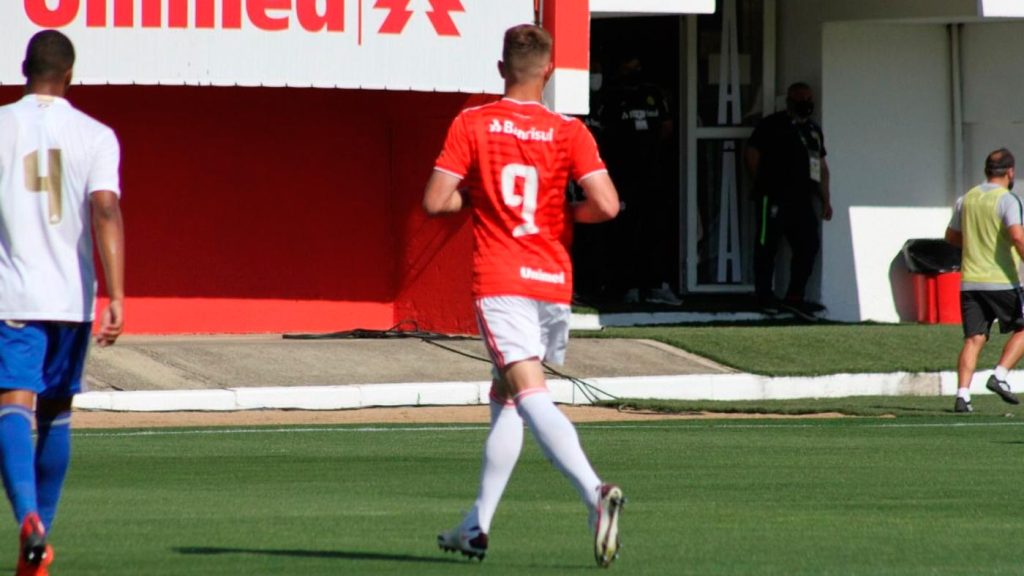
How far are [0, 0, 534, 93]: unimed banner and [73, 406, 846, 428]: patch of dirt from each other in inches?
→ 132

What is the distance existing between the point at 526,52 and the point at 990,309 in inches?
370

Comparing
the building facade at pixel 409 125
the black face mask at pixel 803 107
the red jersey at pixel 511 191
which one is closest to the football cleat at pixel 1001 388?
the building facade at pixel 409 125

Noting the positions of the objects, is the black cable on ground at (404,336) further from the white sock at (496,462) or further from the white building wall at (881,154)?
the white sock at (496,462)

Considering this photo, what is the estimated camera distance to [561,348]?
764 cm

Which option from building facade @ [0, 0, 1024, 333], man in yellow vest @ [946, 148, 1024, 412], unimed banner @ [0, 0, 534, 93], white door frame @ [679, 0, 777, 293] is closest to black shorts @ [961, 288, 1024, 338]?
man in yellow vest @ [946, 148, 1024, 412]

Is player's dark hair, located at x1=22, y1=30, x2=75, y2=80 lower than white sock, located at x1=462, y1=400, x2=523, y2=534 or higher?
higher

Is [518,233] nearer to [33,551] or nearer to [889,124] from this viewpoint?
[33,551]

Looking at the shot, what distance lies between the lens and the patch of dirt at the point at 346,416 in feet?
49.1

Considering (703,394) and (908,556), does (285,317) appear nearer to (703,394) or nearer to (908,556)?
(703,394)

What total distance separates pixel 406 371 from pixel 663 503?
774 cm

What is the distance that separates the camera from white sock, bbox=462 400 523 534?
7340 mm

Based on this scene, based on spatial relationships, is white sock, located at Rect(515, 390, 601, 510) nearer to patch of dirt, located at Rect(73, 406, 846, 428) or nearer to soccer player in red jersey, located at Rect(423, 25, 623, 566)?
soccer player in red jersey, located at Rect(423, 25, 623, 566)

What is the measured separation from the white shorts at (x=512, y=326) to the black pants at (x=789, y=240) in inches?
585

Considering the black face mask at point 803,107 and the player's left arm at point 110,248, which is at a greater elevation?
the black face mask at point 803,107
